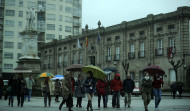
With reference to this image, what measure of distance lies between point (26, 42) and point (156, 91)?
1934cm

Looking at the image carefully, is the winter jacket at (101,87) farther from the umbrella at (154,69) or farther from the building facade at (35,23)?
the building facade at (35,23)

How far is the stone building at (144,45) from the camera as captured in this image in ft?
128

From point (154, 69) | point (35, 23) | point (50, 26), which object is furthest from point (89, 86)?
point (50, 26)

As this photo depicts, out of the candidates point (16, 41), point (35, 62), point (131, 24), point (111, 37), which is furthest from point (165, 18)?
point (16, 41)

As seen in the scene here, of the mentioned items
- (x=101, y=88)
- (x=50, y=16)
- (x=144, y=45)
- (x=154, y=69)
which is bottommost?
(x=101, y=88)

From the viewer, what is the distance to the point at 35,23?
234 ft

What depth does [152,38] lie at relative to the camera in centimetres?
4288

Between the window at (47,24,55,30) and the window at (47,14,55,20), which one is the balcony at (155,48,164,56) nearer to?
the window at (47,24,55,30)

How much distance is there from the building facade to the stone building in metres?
16.1

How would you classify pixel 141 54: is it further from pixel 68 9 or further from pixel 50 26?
pixel 68 9

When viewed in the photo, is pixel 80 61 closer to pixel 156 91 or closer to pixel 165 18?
pixel 165 18

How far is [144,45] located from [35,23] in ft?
111

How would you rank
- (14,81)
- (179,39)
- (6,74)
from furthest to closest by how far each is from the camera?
(6,74) < (179,39) < (14,81)

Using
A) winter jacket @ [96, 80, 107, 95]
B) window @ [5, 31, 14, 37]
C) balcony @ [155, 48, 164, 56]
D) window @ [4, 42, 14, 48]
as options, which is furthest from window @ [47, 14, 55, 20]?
winter jacket @ [96, 80, 107, 95]
